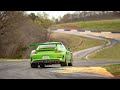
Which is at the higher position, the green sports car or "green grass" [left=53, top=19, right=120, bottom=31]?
Answer: "green grass" [left=53, top=19, right=120, bottom=31]

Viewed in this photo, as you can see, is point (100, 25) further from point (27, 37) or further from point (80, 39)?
point (27, 37)

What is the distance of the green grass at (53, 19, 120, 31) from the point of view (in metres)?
15.3

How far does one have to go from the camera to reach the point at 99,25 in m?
16.9

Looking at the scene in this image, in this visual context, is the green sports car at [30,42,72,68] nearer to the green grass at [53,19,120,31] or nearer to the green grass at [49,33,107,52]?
the green grass at [49,33,107,52]

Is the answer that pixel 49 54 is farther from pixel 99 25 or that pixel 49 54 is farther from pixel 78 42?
pixel 99 25

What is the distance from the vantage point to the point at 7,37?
18.0 meters

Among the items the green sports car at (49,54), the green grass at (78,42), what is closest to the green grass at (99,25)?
the green grass at (78,42)

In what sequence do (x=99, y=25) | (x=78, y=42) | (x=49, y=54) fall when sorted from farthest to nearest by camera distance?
(x=78, y=42)
(x=99, y=25)
(x=49, y=54)

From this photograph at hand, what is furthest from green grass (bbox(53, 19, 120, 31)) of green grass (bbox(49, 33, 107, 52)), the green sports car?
the green sports car

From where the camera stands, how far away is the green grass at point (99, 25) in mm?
15259

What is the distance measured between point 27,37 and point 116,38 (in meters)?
3.98

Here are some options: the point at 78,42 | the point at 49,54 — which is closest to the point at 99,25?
the point at 78,42
